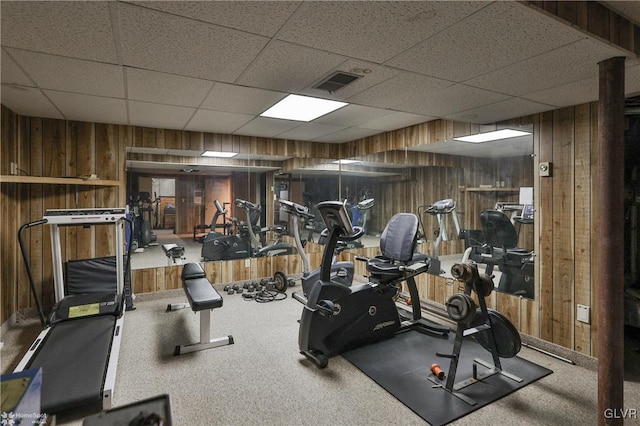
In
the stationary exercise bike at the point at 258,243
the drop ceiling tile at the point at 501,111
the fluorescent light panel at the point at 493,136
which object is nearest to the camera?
the drop ceiling tile at the point at 501,111

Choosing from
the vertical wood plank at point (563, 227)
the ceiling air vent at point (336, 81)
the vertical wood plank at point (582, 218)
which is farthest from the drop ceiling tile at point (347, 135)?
the vertical wood plank at point (582, 218)

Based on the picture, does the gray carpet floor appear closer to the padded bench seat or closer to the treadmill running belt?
the treadmill running belt

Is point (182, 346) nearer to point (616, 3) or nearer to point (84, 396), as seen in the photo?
point (84, 396)

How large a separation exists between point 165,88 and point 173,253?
247cm

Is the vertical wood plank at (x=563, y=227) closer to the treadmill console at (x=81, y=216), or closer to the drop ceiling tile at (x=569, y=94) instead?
the drop ceiling tile at (x=569, y=94)

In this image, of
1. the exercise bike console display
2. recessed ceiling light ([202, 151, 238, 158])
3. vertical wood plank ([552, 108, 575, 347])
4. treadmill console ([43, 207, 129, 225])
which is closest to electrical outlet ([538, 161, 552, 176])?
vertical wood plank ([552, 108, 575, 347])

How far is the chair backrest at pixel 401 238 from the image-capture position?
3422 mm

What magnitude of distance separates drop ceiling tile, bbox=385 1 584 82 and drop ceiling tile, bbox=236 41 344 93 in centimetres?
44

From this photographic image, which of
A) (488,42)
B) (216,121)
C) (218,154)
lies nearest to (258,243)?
(218,154)

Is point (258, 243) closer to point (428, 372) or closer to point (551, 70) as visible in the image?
point (428, 372)

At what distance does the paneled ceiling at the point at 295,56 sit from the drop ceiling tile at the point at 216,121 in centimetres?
23

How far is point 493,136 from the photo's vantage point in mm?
3568

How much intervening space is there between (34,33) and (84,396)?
2.06 m

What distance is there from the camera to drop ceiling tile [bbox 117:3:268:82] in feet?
5.45
